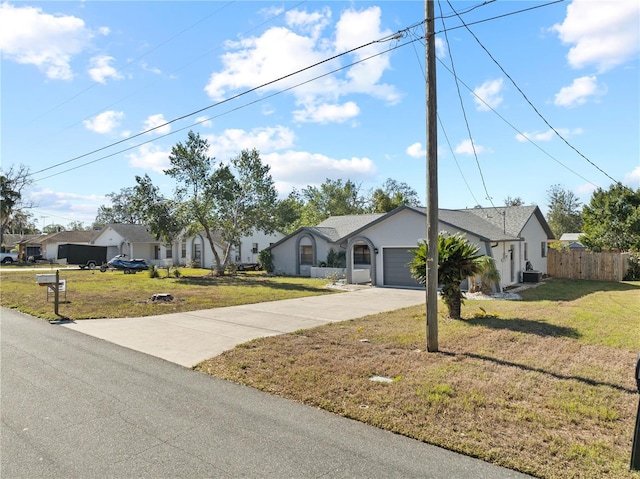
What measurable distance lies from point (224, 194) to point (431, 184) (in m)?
22.3

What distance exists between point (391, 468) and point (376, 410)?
49.5 inches

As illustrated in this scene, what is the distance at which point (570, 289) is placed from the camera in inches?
725

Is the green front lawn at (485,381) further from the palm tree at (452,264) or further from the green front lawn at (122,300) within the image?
the green front lawn at (122,300)

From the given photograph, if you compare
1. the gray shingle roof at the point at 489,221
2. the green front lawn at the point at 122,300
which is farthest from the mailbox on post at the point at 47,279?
the gray shingle roof at the point at 489,221

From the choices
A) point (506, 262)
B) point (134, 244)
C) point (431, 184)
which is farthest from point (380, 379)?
point (134, 244)

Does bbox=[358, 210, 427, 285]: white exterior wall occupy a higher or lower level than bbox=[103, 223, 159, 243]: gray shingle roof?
lower

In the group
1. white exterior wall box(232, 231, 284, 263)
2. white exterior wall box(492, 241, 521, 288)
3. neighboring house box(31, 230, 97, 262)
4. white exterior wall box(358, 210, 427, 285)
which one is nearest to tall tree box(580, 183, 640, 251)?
white exterior wall box(492, 241, 521, 288)

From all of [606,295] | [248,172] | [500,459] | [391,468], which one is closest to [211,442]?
[391,468]

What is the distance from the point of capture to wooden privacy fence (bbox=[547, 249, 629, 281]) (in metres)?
22.6

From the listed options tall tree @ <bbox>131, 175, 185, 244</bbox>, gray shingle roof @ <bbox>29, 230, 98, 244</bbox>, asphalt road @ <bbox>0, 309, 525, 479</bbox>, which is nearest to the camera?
asphalt road @ <bbox>0, 309, 525, 479</bbox>

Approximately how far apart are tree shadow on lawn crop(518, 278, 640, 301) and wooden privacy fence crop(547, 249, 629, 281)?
3.57 feet

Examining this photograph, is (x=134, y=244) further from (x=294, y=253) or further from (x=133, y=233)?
(x=294, y=253)

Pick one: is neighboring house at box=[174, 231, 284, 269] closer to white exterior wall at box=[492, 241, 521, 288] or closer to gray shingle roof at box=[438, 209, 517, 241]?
gray shingle roof at box=[438, 209, 517, 241]

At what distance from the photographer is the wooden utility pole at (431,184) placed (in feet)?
25.5
